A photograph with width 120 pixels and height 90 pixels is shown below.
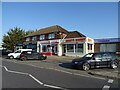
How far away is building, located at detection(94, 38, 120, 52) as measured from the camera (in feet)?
82.8

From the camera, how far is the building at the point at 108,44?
82.8ft

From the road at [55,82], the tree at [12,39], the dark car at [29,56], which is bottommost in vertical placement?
the road at [55,82]

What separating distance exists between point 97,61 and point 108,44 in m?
17.8

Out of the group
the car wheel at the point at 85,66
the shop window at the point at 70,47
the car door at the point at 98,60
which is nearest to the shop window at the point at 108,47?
the shop window at the point at 70,47

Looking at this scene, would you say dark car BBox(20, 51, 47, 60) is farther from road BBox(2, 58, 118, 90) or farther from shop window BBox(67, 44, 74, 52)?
road BBox(2, 58, 118, 90)

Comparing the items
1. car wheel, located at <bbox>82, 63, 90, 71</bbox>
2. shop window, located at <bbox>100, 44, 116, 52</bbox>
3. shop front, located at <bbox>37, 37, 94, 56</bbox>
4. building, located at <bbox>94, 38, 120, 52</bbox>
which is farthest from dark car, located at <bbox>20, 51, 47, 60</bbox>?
shop window, located at <bbox>100, 44, 116, 52</bbox>

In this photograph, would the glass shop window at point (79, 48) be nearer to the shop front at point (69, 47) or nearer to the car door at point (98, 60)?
the shop front at point (69, 47)

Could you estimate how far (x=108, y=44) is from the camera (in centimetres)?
2642

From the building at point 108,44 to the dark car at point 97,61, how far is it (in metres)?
15.7

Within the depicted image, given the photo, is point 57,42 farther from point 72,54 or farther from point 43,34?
point 43,34

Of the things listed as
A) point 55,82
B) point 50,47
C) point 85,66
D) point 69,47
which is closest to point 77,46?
point 69,47

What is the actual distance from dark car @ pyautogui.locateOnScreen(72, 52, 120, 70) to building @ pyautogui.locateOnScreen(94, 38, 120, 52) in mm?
15652

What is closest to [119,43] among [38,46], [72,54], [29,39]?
[72,54]

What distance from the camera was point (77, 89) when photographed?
531cm
